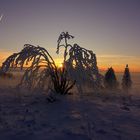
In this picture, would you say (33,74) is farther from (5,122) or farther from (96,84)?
(5,122)

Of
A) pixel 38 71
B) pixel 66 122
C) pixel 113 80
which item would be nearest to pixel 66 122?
pixel 66 122

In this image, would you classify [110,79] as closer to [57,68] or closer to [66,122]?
[57,68]

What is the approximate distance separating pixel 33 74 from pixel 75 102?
3277 millimetres

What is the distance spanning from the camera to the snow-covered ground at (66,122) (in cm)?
846

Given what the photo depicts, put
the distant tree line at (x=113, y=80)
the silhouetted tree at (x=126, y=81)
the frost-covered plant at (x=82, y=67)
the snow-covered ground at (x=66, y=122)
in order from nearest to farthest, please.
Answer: the snow-covered ground at (x=66, y=122)
the frost-covered plant at (x=82, y=67)
the distant tree line at (x=113, y=80)
the silhouetted tree at (x=126, y=81)

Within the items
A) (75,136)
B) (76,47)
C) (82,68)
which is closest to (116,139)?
(75,136)

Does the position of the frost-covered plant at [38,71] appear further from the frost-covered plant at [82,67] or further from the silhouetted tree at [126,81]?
the silhouetted tree at [126,81]

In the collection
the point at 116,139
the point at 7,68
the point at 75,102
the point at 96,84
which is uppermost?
the point at 7,68

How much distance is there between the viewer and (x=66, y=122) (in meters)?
10.1

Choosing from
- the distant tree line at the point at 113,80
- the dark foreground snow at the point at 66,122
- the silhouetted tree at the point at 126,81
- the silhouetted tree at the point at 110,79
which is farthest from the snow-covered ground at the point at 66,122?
the silhouetted tree at the point at 126,81

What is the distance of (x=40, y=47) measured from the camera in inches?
639

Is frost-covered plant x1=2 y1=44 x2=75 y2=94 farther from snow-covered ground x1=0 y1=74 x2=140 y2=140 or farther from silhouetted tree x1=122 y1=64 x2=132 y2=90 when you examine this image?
silhouetted tree x1=122 y1=64 x2=132 y2=90

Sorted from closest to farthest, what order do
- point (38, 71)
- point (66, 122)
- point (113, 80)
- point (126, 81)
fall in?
point (66, 122) → point (38, 71) → point (113, 80) → point (126, 81)

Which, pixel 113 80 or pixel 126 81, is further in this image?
pixel 126 81
